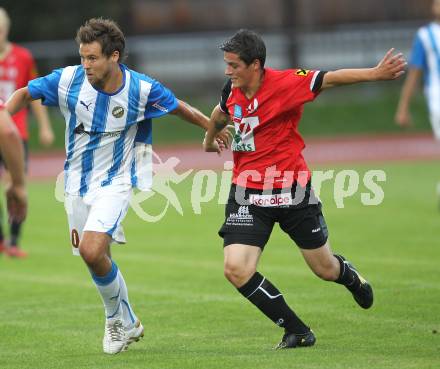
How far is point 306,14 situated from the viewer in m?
35.0

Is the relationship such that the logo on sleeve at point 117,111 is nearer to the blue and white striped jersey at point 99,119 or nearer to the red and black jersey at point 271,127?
the blue and white striped jersey at point 99,119

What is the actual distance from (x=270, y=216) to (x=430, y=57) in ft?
23.2

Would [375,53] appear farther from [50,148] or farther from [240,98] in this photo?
[240,98]

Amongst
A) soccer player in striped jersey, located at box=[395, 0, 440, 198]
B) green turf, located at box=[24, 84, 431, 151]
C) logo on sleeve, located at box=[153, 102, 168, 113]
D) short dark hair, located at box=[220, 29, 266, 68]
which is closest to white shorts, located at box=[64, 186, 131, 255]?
logo on sleeve, located at box=[153, 102, 168, 113]

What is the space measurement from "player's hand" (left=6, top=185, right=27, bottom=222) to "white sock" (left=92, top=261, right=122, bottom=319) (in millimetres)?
1129

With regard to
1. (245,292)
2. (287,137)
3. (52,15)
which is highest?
(287,137)

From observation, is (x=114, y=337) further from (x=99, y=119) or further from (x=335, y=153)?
(x=335, y=153)

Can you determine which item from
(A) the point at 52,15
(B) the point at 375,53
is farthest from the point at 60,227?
(A) the point at 52,15

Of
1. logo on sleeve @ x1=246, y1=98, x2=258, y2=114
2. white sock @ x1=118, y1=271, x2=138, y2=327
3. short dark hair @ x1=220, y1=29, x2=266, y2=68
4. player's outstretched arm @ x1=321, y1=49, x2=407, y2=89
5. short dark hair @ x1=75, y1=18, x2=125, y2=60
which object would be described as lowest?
white sock @ x1=118, y1=271, x2=138, y2=327

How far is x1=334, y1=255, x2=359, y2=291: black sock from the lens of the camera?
7.79m

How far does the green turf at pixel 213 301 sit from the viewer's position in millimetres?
7020

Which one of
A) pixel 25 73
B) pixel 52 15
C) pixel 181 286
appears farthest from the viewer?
pixel 52 15

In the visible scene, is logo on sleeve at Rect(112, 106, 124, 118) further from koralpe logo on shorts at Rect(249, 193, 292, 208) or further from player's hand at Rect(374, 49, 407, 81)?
player's hand at Rect(374, 49, 407, 81)

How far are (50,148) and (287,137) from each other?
21.0 meters
